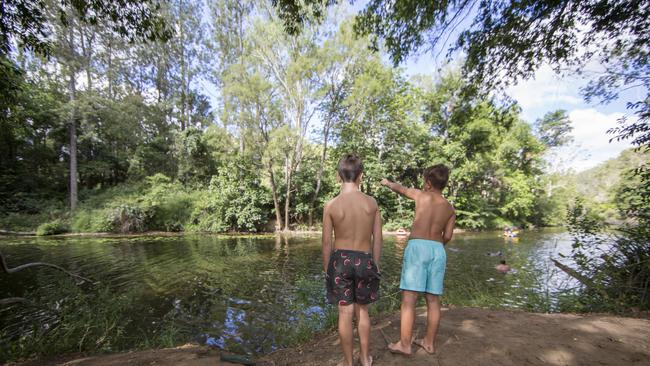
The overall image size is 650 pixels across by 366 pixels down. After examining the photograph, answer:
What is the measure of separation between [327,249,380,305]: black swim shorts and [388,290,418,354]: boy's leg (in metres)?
0.45

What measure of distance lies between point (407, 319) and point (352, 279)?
2.59 feet

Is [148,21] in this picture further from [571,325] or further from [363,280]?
Result: [571,325]

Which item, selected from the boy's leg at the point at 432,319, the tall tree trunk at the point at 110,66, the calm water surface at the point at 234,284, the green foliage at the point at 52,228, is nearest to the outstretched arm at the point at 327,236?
the boy's leg at the point at 432,319

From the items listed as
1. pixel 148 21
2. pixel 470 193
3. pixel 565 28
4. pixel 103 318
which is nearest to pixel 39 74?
pixel 148 21

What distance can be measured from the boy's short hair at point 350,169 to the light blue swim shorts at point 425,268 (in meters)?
0.90

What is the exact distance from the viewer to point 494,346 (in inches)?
108

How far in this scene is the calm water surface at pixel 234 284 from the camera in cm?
486

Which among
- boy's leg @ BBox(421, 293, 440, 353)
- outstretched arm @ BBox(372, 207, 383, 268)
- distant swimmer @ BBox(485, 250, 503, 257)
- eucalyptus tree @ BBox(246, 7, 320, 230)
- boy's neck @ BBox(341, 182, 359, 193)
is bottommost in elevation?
distant swimmer @ BBox(485, 250, 503, 257)

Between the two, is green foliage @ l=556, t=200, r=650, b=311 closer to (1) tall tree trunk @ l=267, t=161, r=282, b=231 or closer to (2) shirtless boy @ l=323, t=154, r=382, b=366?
(2) shirtless boy @ l=323, t=154, r=382, b=366

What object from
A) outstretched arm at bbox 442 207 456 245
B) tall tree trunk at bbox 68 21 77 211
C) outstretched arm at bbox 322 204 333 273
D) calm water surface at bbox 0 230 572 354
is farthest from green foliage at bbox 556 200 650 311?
tall tree trunk at bbox 68 21 77 211

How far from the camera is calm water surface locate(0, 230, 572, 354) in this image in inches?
191

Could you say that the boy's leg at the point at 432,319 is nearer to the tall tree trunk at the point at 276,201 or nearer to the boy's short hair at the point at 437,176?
the boy's short hair at the point at 437,176

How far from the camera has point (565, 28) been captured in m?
4.80

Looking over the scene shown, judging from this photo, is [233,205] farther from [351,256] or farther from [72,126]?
[351,256]
